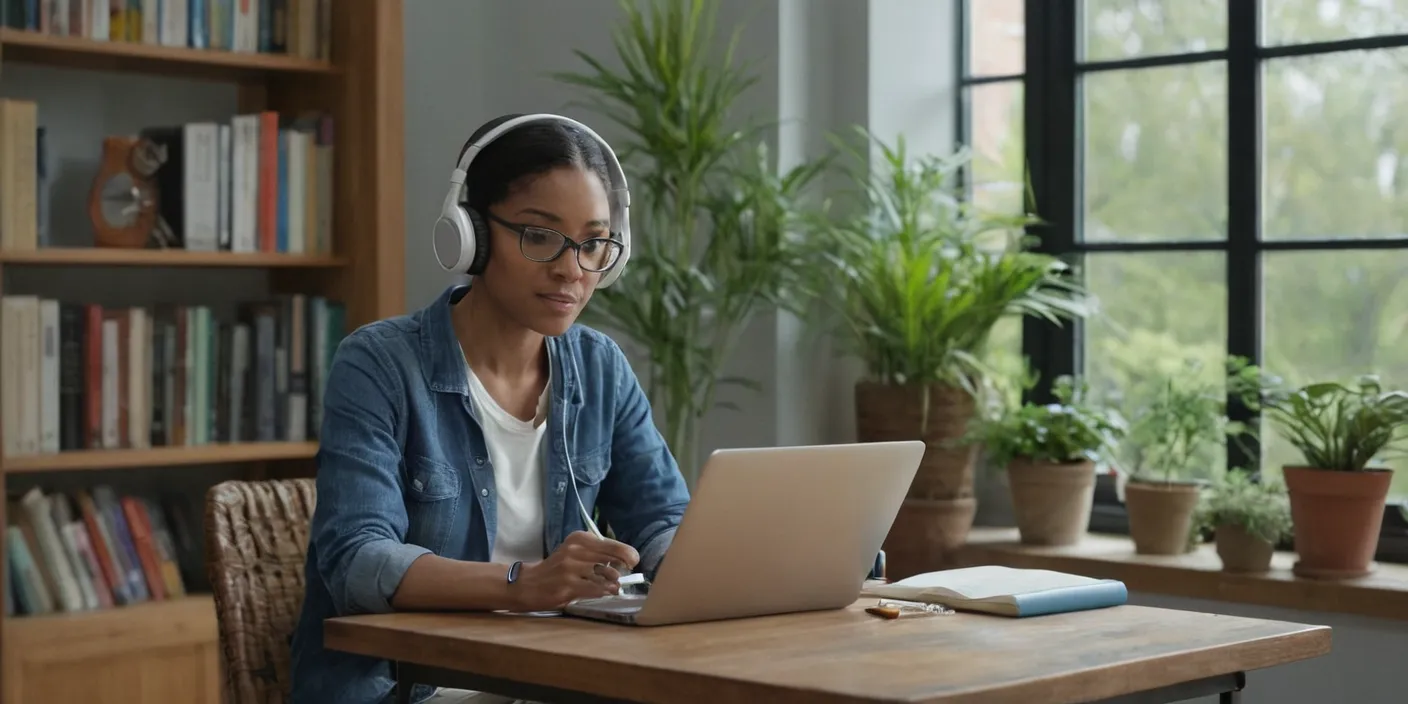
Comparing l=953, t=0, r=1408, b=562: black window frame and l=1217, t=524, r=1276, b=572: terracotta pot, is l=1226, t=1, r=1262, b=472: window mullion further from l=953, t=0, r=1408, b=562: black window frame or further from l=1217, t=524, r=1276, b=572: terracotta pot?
l=1217, t=524, r=1276, b=572: terracotta pot

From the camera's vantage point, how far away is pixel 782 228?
11.6 ft

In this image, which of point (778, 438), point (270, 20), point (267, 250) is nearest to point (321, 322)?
point (267, 250)

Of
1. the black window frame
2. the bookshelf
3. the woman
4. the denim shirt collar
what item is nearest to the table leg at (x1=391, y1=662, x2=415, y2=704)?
the woman

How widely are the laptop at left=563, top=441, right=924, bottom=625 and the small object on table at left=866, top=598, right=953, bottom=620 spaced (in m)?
0.05

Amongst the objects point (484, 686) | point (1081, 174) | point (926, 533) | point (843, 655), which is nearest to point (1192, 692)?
point (843, 655)

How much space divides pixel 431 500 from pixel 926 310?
1656 millimetres

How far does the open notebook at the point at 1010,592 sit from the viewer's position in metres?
1.93

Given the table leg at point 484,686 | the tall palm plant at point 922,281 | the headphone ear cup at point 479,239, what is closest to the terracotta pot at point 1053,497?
the tall palm plant at point 922,281

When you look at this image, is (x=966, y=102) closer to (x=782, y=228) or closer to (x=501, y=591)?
(x=782, y=228)

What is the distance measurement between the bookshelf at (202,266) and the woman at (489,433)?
4.19 ft

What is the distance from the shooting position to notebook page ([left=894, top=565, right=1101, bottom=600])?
6.48 feet

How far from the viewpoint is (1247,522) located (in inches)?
125

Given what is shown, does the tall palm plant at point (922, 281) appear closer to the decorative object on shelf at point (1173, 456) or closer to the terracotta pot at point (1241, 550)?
the decorative object on shelf at point (1173, 456)

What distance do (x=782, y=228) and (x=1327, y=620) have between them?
131cm
